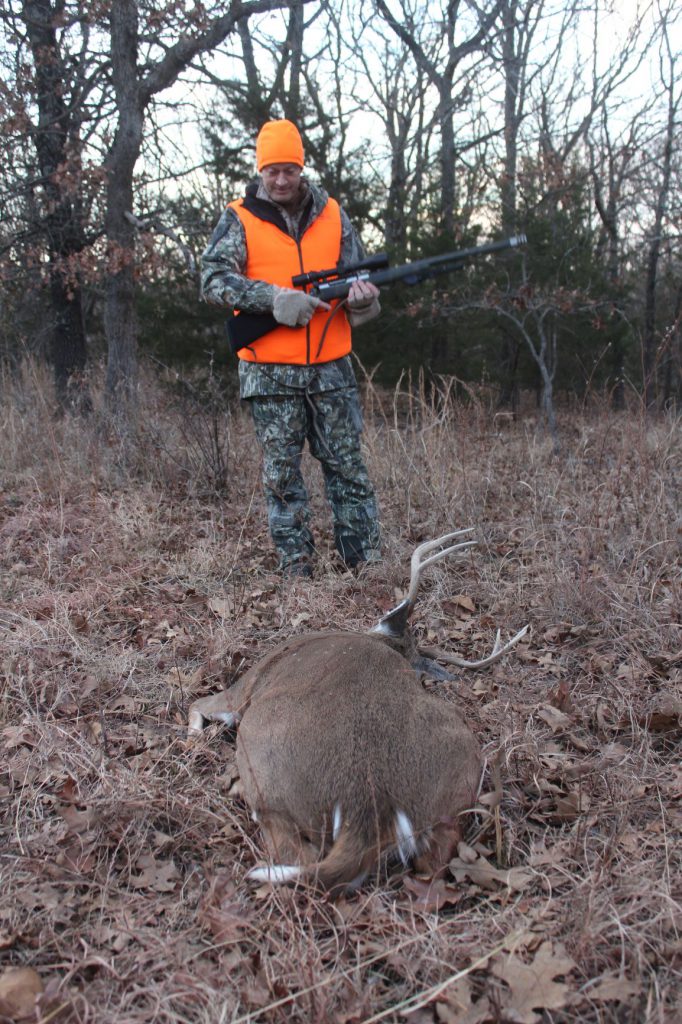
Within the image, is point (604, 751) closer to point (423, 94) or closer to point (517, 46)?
point (517, 46)

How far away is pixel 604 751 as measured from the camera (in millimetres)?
3268

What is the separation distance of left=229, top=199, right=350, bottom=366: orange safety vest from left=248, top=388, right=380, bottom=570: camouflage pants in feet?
0.81

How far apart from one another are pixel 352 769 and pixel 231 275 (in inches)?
133

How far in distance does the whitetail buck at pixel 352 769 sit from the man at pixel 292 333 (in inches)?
91.0

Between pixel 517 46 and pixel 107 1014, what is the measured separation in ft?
63.0

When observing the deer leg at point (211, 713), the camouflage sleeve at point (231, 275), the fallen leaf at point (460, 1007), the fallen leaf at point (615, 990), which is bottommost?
the fallen leaf at point (460, 1007)

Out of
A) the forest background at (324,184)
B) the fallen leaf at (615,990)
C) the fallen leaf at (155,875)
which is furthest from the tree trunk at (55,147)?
the fallen leaf at (615,990)

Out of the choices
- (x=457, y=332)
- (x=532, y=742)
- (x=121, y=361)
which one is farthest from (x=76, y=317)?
(x=532, y=742)

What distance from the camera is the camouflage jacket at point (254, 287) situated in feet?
16.3

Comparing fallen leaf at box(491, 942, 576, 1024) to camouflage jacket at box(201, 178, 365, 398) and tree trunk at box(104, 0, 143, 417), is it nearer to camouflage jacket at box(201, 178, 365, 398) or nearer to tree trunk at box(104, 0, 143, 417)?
camouflage jacket at box(201, 178, 365, 398)

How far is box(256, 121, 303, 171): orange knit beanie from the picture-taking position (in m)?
4.80

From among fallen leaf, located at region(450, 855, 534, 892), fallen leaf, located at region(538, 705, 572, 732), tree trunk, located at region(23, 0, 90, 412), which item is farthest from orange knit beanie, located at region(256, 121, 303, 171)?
tree trunk, located at region(23, 0, 90, 412)

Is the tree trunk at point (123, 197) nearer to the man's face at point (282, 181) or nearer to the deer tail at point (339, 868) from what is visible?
the man's face at point (282, 181)

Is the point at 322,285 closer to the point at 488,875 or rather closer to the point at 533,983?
the point at 488,875
